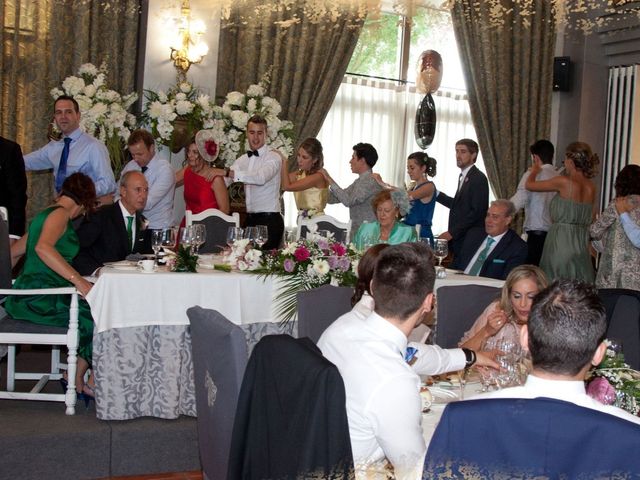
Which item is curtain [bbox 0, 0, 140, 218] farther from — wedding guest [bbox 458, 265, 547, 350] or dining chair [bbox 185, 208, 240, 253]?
wedding guest [bbox 458, 265, 547, 350]

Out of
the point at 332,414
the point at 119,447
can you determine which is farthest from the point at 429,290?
the point at 119,447

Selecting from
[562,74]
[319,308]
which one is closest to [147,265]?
[319,308]

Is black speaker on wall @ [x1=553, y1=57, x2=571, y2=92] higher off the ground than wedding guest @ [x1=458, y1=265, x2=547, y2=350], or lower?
higher

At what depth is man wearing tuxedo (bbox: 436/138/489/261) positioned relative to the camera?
6.48 m

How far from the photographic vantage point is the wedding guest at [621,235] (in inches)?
223

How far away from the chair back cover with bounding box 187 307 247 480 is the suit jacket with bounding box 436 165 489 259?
4358 mm

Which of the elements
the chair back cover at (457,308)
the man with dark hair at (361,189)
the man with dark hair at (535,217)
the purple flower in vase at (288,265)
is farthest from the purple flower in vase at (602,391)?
the man with dark hair at (535,217)

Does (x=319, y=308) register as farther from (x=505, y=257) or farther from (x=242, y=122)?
(x=242, y=122)

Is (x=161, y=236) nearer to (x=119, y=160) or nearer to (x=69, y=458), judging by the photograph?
(x=69, y=458)

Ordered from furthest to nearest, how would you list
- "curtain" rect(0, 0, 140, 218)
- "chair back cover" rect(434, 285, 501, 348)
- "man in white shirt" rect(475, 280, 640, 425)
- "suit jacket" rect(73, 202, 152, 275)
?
"curtain" rect(0, 0, 140, 218)
"suit jacket" rect(73, 202, 152, 275)
"chair back cover" rect(434, 285, 501, 348)
"man in white shirt" rect(475, 280, 640, 425)

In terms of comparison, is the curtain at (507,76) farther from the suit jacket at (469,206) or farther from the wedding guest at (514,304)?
the wedding guest at (514,304)

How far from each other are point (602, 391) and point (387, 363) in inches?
23.5

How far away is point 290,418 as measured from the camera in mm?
1780

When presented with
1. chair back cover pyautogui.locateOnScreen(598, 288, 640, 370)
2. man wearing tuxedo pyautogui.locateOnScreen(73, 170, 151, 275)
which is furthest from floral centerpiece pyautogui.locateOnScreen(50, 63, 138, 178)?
chair back cover pyautogui.locateOnScreen(598, 288, 640, 370)
